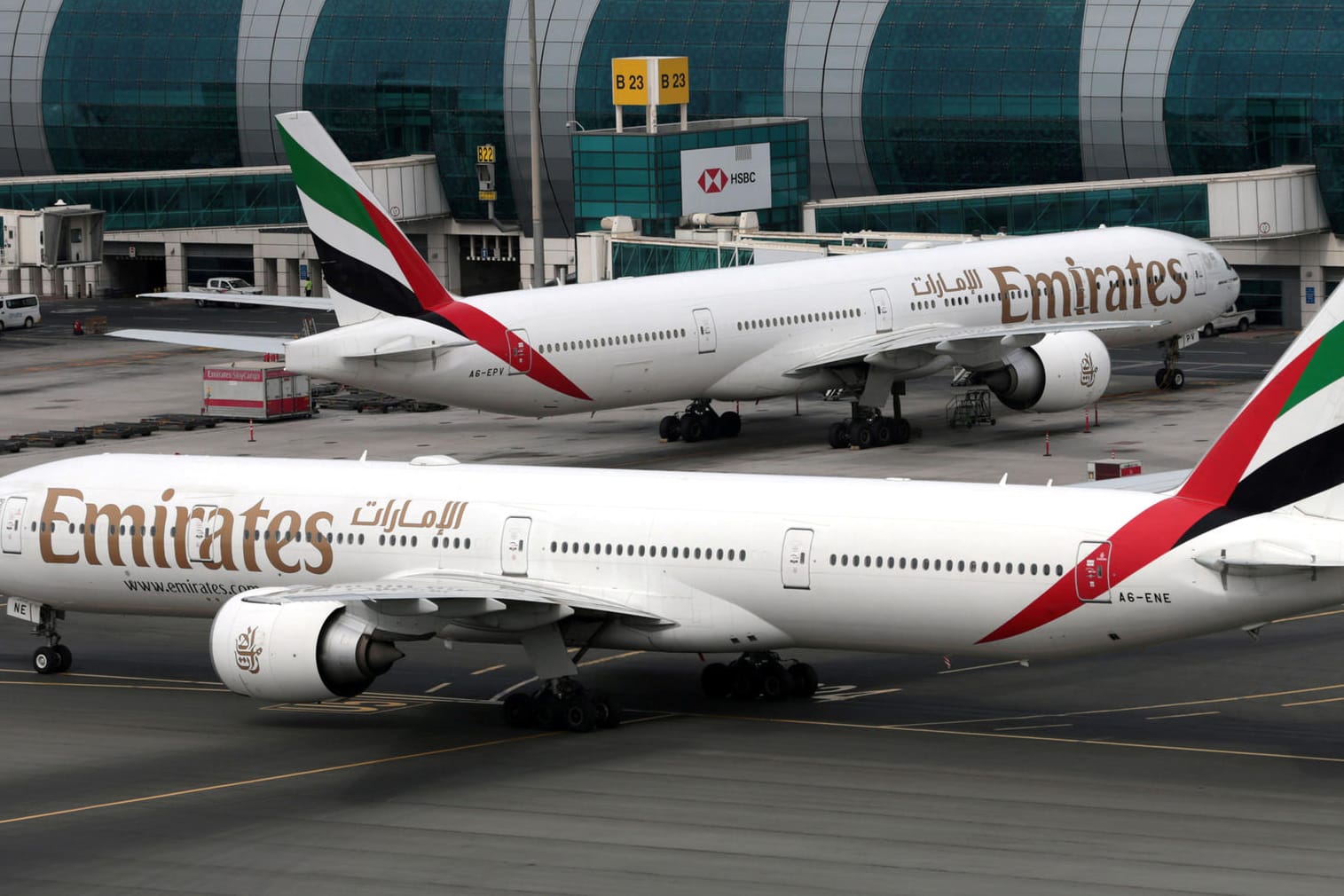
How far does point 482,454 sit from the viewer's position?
67.3m

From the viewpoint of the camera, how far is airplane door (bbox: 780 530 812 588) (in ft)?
119

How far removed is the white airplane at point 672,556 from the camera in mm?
33688

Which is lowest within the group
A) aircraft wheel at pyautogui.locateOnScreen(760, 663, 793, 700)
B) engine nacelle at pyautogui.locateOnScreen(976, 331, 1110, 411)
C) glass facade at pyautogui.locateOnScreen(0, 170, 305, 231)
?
aircraft wheel at pyautogui.locateOnScreen(760, 663, 793, 700)

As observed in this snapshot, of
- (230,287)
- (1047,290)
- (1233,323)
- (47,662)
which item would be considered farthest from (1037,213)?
(47,662)

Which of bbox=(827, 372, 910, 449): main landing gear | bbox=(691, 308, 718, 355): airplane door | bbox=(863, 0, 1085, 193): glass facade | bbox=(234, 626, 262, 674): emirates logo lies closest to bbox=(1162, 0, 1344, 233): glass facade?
bbox=(863, 0, 1085, 193): glass facade

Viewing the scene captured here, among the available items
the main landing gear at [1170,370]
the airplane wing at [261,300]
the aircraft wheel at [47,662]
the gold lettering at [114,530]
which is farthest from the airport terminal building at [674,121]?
the gold lettering at [114,530]

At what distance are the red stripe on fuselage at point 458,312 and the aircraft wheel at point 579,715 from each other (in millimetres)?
26393

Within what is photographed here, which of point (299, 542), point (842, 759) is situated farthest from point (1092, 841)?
point (299, 542)

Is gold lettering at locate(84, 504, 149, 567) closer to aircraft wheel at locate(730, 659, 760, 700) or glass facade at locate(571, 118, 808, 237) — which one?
aircraft wheel at locate(730, 659, 760, 700)

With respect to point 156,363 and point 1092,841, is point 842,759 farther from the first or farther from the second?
point 156,363

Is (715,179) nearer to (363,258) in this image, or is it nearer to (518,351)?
(518,351)

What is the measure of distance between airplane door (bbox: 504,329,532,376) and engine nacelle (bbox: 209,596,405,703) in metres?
27.1

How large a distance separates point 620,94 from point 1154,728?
222 ft

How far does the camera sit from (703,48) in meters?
114
